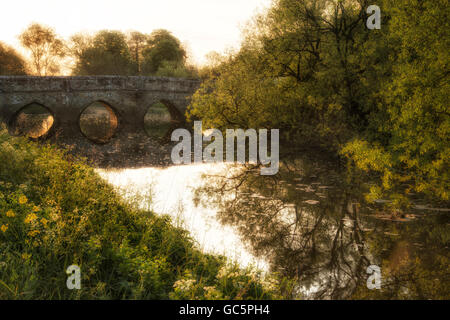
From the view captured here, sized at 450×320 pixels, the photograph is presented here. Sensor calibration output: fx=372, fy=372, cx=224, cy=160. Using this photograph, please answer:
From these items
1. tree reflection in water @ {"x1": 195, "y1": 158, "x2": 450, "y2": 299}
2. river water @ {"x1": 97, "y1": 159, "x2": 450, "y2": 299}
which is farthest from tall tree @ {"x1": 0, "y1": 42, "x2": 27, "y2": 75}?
tree reflection in water @ {"x1": 195, "y1": 158, "x2": 450, "y2": 299}

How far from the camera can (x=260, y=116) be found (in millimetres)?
17328

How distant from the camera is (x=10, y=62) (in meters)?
42.5

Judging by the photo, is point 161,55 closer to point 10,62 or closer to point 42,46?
point 42,46

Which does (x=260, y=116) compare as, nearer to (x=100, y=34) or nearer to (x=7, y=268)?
(x=7, y=268)

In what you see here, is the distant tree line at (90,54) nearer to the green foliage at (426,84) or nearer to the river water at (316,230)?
the river water at (316,230)

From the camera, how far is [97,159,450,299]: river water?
587cm

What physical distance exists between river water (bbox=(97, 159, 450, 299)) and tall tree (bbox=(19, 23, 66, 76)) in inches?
1717

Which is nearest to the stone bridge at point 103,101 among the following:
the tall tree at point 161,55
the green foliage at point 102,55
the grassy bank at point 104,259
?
the grassy bank at point 104,259

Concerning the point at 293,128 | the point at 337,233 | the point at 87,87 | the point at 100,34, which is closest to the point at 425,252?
the point at 337,233

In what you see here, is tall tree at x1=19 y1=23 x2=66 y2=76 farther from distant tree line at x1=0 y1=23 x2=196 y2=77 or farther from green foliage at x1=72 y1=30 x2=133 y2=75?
green foliage at x1=72 y1=30 x2=133 y2=75
